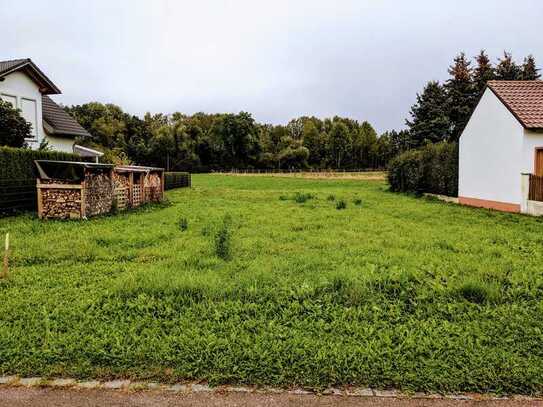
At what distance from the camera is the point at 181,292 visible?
5.00 m

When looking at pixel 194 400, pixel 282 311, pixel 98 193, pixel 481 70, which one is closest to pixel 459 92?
pixel 481 70

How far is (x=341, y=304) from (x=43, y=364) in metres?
3.12

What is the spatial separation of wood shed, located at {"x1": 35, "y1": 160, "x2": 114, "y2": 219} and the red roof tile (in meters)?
15.3

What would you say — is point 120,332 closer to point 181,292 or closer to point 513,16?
point 181,292

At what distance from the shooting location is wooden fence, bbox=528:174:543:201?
13.5 m

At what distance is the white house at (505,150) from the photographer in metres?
14.4

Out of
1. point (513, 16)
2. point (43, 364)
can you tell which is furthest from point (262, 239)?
point (513, 16)

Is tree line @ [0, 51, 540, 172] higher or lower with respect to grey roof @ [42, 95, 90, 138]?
higher

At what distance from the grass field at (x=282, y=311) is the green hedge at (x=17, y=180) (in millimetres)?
4686

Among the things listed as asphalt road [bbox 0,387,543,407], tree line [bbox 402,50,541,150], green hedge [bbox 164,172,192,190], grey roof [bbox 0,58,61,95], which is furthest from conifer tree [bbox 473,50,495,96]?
asphalt road [bbox 0,387,543,407]

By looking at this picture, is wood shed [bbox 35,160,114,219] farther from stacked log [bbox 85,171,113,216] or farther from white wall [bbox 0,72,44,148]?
white wall [bbox 0,72,44,148]

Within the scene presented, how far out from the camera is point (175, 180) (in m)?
33.0

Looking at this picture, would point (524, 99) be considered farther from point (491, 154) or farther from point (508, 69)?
point (508, 69)

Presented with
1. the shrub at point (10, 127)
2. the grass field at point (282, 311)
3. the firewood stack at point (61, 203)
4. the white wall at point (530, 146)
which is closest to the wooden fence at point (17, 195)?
the firewood stack at point (61, 203)
